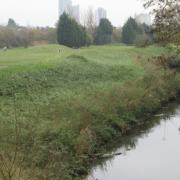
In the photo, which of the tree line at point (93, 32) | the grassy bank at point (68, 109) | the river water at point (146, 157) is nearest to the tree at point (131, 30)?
the tree line at point (93, 32)

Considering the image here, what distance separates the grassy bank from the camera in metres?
12.1

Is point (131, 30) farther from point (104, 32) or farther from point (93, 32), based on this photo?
point (93, 32)

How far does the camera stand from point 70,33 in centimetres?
5825

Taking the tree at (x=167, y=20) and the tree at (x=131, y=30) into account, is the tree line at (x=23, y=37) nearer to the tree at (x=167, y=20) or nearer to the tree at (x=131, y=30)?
the tree at (x=131, y=30)

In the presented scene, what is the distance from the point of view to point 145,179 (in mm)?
13891

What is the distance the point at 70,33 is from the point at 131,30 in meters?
12.9

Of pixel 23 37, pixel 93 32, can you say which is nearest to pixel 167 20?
pixel 23 37

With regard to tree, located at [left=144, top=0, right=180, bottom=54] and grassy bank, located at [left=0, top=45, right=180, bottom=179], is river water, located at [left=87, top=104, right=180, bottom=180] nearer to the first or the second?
grassy bank, located at [left=0, top=45, right=180, bottom=179]

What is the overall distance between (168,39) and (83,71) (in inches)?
579

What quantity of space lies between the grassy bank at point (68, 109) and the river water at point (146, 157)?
22.0 inches

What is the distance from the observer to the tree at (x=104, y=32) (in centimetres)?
6791

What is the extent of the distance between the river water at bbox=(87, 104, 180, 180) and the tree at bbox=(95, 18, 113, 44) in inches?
1872

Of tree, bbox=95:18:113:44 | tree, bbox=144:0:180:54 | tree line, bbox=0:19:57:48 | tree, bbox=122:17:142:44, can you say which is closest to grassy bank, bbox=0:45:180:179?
tree, bbox=144:0:180:54

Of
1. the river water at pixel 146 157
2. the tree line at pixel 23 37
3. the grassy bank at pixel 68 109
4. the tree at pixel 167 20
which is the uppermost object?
the tree at pixel 167 20
